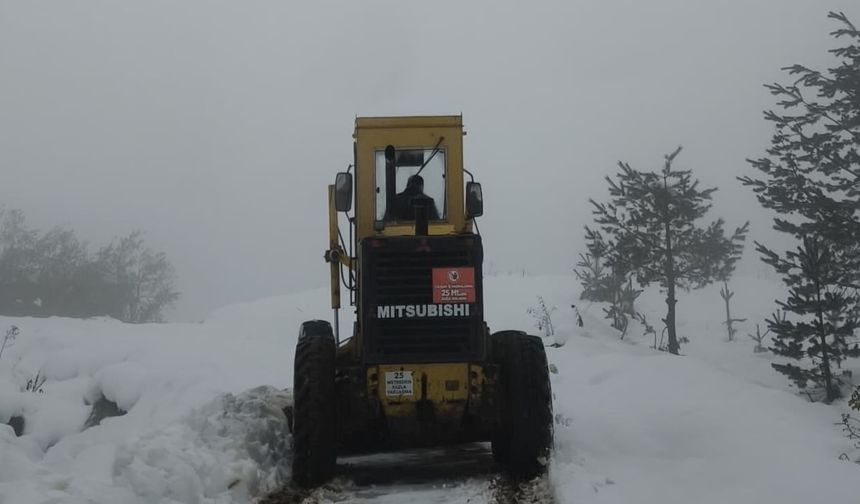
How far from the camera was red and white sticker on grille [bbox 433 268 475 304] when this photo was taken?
6.30 meters

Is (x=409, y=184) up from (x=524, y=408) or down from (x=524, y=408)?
Answer: up

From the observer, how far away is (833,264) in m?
18.4

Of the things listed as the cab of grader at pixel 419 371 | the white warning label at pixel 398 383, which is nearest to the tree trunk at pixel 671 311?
the cab of grader at pixel 419 371

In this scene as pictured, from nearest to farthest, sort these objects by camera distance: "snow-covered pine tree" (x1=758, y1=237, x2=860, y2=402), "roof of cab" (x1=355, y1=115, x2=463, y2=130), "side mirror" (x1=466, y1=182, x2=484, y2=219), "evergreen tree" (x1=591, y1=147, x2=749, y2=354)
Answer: "side mirror" (x1=466, y1=182, x2=484, y2=219), "roof of cab" (x1=355, y1=115, x2=463, y2=130), "snow-covered pine tree" (x1=758, y1=237, x2=860, y2=402), "evergreen tree" (x1=591, y1=147, x2=749, y2=354)

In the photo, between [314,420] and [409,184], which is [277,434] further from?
[409,184]

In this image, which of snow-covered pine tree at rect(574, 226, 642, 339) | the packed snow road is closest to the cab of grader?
the packed snow road

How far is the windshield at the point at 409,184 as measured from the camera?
7.34 metres

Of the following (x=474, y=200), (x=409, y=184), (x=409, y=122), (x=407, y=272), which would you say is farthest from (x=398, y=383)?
(x=409, y=122)

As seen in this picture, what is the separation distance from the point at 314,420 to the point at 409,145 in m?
3.01

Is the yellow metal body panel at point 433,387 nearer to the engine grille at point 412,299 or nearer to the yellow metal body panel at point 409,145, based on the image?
the engine grille at point 412,299

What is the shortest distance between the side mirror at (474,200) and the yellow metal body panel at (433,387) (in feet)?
5.72

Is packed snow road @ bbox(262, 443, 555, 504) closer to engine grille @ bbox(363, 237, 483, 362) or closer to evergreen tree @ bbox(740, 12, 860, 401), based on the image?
engine grille @ bbox(363, 237, 483, 362)

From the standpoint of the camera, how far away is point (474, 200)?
24.1 feet

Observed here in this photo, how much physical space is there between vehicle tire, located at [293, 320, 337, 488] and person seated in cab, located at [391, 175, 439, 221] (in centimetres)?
169
